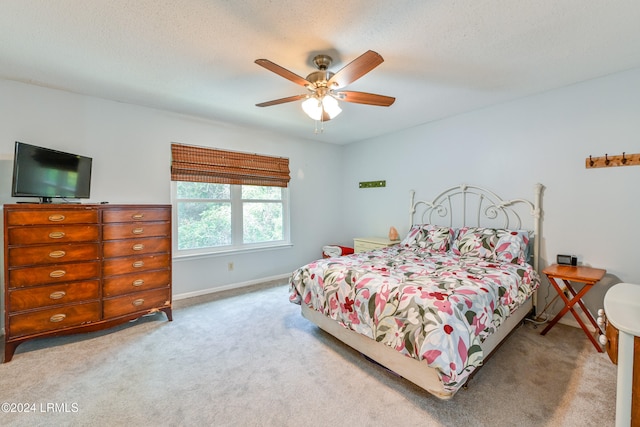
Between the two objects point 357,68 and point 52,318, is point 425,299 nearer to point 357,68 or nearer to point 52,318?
point 357,68

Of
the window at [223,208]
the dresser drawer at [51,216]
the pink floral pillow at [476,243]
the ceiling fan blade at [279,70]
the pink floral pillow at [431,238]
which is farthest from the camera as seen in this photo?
the window at [223,208]

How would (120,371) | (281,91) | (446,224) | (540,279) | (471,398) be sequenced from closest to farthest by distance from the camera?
(471,398) → (120,371) → (281,91) → (540,279) → (446,224)

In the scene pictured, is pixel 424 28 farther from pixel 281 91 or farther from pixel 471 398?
pixel 471 398

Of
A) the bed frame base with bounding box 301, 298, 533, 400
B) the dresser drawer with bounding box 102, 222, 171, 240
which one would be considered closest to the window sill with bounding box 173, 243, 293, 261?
the dresser drawer with bounding box 102, 222, 171, 240

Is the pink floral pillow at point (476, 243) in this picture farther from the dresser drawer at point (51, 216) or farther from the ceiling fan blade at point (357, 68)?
the dresser drawer at point (51, 216)

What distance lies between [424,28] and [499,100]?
1847 millimetres

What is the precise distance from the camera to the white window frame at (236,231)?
3.48 metres

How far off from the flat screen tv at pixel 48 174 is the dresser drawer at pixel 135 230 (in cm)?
53

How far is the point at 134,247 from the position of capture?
8.61 ft

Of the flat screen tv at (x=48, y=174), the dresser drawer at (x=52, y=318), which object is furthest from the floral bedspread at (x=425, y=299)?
the flat screen tv at (x=48, y=174)

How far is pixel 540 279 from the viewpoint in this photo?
2.91 m

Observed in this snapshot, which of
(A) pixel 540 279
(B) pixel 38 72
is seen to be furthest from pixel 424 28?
(B) pixel 38 72

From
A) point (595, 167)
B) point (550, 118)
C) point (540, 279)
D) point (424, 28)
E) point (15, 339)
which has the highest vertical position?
point (424, 28)

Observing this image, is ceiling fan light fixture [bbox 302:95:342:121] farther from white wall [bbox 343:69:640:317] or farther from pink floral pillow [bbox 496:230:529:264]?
pink floral pillow [bbox 496:230:529:264]
